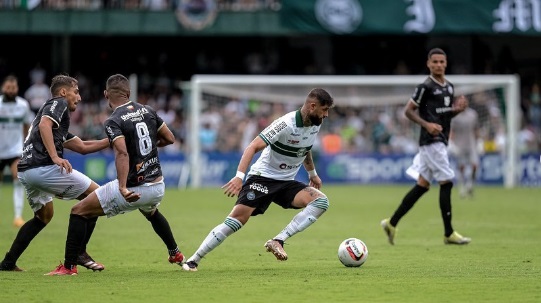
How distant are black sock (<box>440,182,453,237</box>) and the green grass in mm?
343

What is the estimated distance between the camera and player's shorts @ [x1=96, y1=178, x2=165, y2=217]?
36.1 feet

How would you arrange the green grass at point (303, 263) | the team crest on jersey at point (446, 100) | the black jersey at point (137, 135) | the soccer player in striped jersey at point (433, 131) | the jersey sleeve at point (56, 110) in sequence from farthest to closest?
→ the team crest on jersey at point (446, 100) → the soccer player in striped jersey at point (433, 131) → the jersey sleeve at point (56, 110) → the black jersey at point (137, 135) → the green grass at point (303, 263)

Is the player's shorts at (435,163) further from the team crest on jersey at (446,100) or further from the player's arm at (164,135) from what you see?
the player's arm at (164,135)

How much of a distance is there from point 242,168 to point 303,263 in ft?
6.72

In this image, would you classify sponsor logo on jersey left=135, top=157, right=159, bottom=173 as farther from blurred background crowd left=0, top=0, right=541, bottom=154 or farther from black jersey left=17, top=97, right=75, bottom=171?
blurred background crowd left=0, top=0, right=541, bottom=154

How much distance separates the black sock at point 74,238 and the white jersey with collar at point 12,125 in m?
7.73

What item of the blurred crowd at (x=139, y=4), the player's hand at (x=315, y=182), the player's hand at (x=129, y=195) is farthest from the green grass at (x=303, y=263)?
the blurred crowd at (x=139, y=4)

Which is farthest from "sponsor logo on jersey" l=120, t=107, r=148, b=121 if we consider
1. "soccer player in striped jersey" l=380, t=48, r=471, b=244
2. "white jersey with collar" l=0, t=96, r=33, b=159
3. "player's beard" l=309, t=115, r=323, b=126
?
"white jersey with collar" l=0, t=96, r=33, b=159

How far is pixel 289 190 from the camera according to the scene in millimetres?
11875

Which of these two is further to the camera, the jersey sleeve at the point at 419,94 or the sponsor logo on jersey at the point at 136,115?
the jersey sleeve at the point at 419,94

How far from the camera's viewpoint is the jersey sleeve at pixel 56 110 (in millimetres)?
11289

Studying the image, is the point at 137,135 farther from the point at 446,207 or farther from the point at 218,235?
the point at 446,207

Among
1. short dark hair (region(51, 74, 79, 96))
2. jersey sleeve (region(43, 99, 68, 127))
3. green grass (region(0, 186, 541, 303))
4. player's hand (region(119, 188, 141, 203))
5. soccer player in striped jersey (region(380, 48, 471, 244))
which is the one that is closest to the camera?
green grass (region(0, 186, 541, 303))

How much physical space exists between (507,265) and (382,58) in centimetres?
2787
